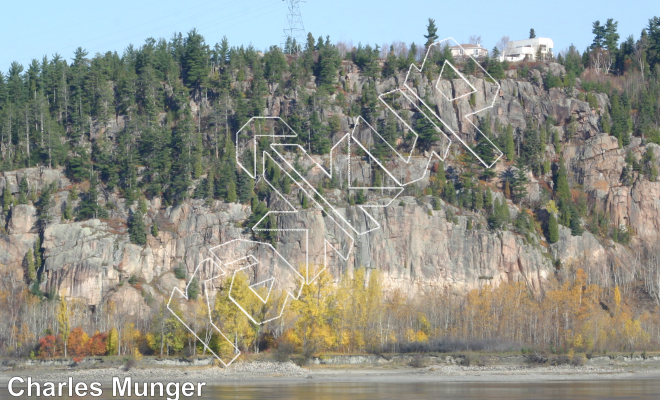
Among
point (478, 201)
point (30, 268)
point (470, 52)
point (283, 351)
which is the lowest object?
point (283, 351)

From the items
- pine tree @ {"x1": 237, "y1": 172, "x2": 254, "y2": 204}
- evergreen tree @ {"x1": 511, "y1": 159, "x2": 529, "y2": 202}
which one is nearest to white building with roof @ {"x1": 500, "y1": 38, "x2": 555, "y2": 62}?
evergreen tree @ {"x1": 511, "y1": 159, "x2": 529, "y2": 202}

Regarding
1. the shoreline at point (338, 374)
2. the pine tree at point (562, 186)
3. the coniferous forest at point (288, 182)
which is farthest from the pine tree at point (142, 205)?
the pine tree at point (562, 186)

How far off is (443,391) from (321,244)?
43.3 meters

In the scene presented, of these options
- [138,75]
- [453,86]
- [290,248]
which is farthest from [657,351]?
[138,75]

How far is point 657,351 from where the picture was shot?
8294 cm

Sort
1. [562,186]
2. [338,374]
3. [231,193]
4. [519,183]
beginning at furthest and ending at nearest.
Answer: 1. [562,186]
2. [519,183]
3. [231,193]
4. [338,374]

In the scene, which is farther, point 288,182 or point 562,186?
point 562,186

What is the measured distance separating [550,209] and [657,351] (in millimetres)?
27040

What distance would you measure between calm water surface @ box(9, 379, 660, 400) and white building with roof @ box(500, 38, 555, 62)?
7875 centimetres

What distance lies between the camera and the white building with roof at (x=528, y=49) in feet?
451

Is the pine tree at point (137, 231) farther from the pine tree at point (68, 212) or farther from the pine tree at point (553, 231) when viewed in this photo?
the pine tree at point (553, 231)

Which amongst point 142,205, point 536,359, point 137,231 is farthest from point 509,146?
point 137,231

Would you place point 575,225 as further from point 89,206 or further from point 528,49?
point 89,206

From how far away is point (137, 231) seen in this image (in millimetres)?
97625
